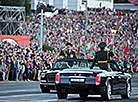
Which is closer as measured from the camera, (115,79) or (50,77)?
(115,79)

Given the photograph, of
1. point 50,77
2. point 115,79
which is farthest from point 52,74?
point 115,79

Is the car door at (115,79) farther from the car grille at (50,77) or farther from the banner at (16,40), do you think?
the banner at (16,40)

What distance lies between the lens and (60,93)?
61.5 feet

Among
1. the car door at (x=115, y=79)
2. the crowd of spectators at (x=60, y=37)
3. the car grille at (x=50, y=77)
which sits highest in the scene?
the car door at (x=115, y=79)

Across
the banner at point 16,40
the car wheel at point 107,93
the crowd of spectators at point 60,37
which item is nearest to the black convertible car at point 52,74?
the car wheel at point 107,93

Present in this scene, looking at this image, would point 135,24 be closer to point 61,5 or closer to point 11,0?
point 11,0

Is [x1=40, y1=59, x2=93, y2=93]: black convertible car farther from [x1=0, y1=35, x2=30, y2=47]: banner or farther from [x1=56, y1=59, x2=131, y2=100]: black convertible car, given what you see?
[x1=0, y1=35, x2=30, y2=47]: banner

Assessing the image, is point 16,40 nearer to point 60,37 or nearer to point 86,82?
point 60,37

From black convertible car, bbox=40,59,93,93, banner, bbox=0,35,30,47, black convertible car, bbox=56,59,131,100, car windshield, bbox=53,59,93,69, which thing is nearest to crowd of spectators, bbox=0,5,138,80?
banner, bbox=0,35,30,47

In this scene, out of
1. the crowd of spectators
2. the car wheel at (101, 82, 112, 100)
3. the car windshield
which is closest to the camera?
the car wheel at (101, 82, 112, 100)

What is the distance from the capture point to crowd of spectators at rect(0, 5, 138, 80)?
35.5 metres

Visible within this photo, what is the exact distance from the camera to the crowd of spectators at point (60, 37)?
1399 inches

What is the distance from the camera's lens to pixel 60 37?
2231 inches

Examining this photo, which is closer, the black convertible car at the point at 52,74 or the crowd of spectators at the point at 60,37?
the black convertible car at the point at 52,74
